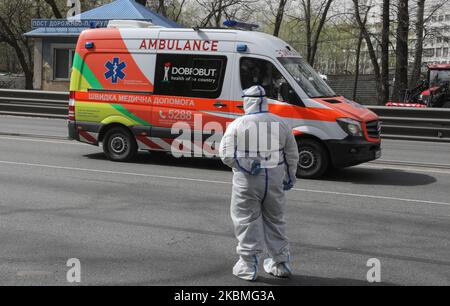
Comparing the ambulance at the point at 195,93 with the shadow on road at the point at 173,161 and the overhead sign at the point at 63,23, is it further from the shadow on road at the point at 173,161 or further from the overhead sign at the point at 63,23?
the overhead sign at the point at 63,23

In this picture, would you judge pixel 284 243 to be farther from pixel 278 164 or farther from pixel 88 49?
pixel 88 49

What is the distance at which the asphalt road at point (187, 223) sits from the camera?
530cm

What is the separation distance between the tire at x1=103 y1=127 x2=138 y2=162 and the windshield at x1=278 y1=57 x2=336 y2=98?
329 centimetres

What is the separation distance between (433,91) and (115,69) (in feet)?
76.9

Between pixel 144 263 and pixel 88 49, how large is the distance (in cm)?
731

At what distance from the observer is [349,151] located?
10.0 meters

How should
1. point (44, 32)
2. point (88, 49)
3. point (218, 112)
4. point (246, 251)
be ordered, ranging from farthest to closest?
point (44, 32)
point (88, 49)
point (218, 112)
point (246, 251)

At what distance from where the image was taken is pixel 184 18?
55969mm

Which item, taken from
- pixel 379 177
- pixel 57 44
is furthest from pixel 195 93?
pixel 57 44

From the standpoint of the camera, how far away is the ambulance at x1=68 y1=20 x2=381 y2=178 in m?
10.1

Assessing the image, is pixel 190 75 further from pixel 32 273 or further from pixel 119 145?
pixel 32 273

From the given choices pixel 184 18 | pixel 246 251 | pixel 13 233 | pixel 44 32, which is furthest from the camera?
pixel 184 18

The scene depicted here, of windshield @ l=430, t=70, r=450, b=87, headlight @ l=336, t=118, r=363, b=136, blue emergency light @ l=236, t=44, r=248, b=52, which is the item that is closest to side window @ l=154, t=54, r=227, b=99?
blue emergency light @ l=236, t=44, r=248, b=52

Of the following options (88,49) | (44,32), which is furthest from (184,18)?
(88,49)
